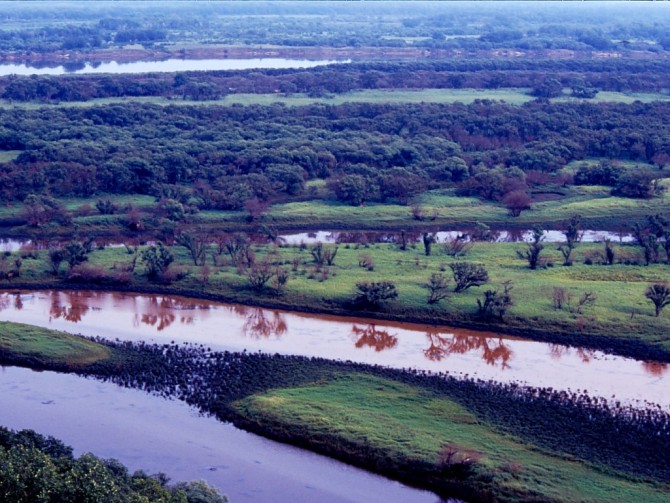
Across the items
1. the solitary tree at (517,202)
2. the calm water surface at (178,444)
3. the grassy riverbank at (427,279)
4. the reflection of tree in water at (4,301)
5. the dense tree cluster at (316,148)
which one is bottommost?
the calm water surface at (178,444)

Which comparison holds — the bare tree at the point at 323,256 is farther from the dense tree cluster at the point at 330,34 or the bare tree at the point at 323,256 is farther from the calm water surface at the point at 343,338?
the dense tree cluster at the point at 330,34

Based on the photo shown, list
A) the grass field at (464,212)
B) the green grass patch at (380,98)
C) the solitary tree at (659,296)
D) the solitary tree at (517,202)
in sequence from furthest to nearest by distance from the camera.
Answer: the green grass patch at (380,98), the solitary tree at (517,202), the grass field at (464,212), the solitary tree at (659,296)

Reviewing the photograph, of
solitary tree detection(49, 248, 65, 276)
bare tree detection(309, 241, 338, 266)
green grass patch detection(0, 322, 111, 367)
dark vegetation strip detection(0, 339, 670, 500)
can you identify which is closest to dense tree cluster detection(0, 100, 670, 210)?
bare tree detection(309, 241, 338, 266)

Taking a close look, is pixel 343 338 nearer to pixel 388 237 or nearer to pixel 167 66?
pixel 388 237

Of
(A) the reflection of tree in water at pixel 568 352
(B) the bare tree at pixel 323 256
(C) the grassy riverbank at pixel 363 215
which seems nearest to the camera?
(A) the reflection of tree in water at pixel 568 352

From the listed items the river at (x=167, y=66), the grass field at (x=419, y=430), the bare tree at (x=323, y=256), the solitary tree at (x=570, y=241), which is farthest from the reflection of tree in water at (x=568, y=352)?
the river at (x=167, y=66)

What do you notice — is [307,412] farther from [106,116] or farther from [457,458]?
[106,116]

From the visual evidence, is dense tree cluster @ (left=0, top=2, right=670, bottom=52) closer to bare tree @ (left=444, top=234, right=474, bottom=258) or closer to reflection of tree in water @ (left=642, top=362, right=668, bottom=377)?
bare tree @ (left=444, top=234, right=474, bottom=258)
